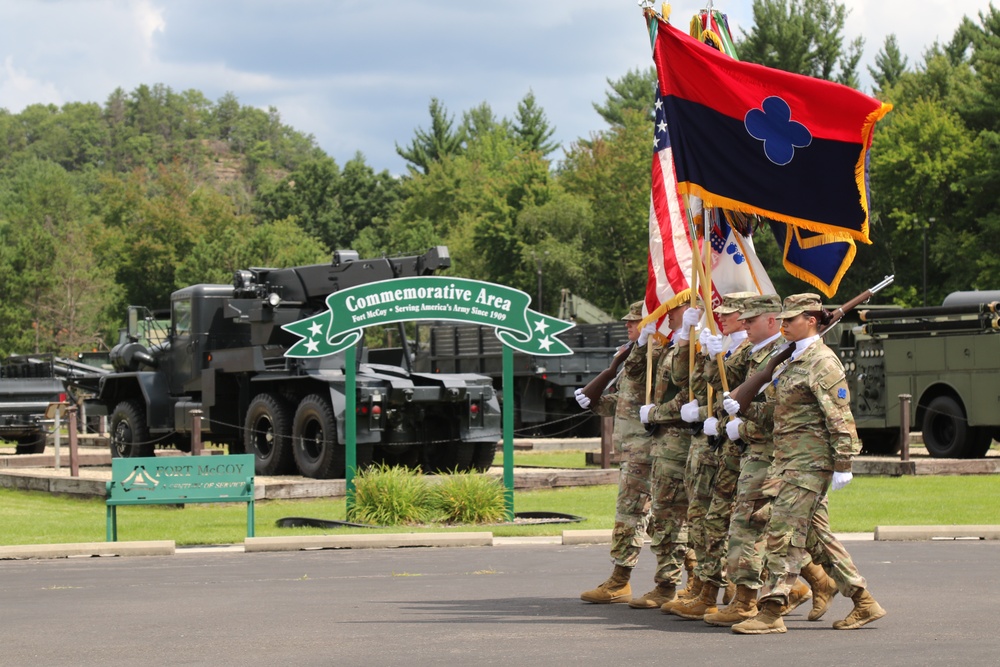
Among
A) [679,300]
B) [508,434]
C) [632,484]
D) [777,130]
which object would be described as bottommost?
[632,484]

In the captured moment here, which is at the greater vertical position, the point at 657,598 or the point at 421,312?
the point at 421,312

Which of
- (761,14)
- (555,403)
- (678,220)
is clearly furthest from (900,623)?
(761,14)

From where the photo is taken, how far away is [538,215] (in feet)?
252

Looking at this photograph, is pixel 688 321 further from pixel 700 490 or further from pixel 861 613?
pixel 861 613

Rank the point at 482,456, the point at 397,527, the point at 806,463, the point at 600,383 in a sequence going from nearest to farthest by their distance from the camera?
the point at 806,463 → the point at 600,383 → the point at 397,527 → the point at 482,456

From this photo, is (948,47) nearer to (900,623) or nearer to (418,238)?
(418,238)

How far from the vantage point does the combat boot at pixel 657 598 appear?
1011 centimetres

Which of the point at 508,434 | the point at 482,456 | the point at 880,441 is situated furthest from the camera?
the point at 880,441

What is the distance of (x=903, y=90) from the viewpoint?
67.1 meters

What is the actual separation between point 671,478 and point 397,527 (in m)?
6.84

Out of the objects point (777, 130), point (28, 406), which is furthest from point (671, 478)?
point (28, 406)

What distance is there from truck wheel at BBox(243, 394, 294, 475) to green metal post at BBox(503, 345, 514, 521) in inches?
203

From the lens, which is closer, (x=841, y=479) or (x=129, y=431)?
(x=841, y=479)

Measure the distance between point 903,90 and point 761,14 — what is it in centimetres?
789
